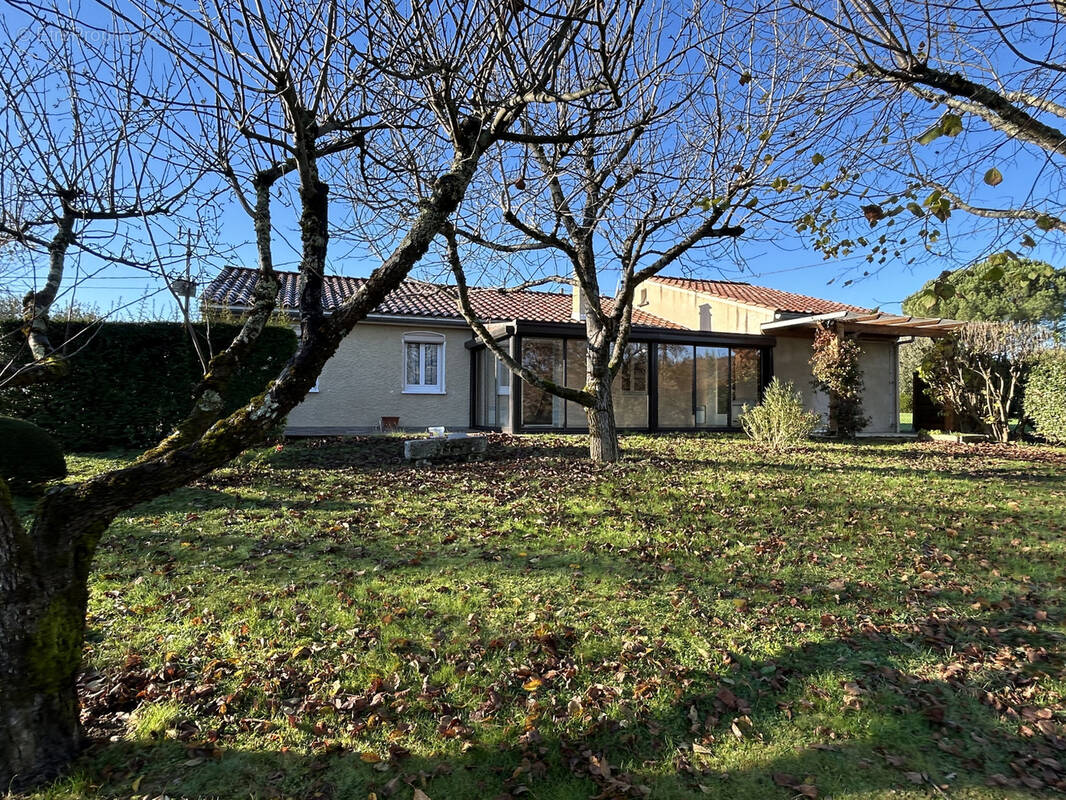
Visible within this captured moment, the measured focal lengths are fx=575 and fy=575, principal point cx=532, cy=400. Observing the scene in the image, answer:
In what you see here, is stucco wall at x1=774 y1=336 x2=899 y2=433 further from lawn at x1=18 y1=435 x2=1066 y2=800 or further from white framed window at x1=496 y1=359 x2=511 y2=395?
lawn at x1=18 y1=435 x2=1066 y2=800

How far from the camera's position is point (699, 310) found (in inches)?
710

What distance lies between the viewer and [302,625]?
375 centimetres

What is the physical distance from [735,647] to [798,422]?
8.59 meters

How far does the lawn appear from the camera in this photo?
2604 millimetres

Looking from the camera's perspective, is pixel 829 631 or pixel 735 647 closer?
pixel 735 647

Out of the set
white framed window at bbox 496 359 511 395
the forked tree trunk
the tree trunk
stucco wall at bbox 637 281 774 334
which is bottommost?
the tree trunk

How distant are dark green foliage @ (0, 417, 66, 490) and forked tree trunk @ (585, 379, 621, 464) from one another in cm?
727

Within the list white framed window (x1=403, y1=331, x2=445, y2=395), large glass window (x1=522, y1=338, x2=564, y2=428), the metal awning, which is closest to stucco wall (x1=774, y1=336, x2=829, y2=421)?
the metal awning

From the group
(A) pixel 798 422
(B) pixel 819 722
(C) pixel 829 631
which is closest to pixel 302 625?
(B) pixel 819 722

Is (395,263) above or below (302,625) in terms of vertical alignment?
above

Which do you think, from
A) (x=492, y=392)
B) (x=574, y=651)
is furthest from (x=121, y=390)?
(x=574, y=651)

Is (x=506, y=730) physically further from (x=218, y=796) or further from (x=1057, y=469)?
(x=1057, y=469)

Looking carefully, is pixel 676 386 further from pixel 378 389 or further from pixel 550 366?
pixel 378 389

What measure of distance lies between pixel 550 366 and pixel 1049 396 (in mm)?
11813
